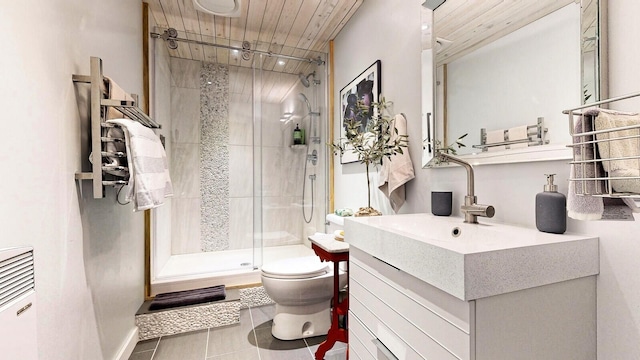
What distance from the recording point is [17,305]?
0.75 meters

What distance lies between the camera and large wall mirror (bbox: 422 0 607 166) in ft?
2.85

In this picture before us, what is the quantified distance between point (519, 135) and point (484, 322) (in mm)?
730

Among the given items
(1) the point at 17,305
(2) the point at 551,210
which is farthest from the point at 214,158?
(2) the point at 551,210

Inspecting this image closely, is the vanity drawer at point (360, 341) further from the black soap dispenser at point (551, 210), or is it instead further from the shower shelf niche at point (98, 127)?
the shower shelf niche at point (98, 127)

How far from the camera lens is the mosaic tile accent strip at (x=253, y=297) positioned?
2428 millimetres

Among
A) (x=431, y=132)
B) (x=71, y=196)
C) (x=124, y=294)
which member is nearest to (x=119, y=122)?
(x=71, y=196)

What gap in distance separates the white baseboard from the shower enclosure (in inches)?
39.0

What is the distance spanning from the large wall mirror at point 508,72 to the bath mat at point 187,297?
1.88 meters

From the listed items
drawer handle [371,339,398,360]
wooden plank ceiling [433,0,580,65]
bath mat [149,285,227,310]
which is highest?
wooden plank ceiling [433,0,580,65]

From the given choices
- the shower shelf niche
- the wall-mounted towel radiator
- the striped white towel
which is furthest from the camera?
the striped white towel

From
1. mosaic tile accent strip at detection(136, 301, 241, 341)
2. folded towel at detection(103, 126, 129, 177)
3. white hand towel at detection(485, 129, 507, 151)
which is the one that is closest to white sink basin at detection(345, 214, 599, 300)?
white hand towel at detection(485, 129, 507, 151)

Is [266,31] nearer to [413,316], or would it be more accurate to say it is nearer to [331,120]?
[331,120]

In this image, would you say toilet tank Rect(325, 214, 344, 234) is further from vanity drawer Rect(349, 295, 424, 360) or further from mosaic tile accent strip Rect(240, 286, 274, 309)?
vanity drawer Rect(349, 295, 424, 360)

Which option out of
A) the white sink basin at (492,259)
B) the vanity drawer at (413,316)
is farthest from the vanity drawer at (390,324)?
the white sink basin at (492,259)
